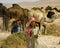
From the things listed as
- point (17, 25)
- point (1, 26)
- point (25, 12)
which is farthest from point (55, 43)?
point (1, 26)

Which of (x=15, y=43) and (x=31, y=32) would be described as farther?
(x=15, y=43)

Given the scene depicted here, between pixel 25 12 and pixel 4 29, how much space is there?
2.19 m

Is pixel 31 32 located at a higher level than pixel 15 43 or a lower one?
higher

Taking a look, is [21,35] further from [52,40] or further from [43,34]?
[43,34]

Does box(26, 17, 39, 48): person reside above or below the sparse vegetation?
above

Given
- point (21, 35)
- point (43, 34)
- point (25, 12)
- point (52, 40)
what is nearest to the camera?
point (21, 35)

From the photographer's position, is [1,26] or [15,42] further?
[1,26]

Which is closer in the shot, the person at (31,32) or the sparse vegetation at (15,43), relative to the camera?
the person at (31,32)

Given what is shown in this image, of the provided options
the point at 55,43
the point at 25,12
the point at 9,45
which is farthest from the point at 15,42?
the point at 25,12

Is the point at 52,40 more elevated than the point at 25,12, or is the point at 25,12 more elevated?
the point at 25,12

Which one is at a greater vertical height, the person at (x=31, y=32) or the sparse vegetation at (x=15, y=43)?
the person at (x=31, y=32)

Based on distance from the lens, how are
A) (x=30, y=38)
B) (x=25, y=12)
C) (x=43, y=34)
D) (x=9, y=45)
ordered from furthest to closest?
(x=25, y=12)
(x=43, y=34)
(x=9, y=45)
(x=30, y=38)

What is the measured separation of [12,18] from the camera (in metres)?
25.1

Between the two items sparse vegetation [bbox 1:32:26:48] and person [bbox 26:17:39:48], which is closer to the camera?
person [bbox 26:17:39:48]
